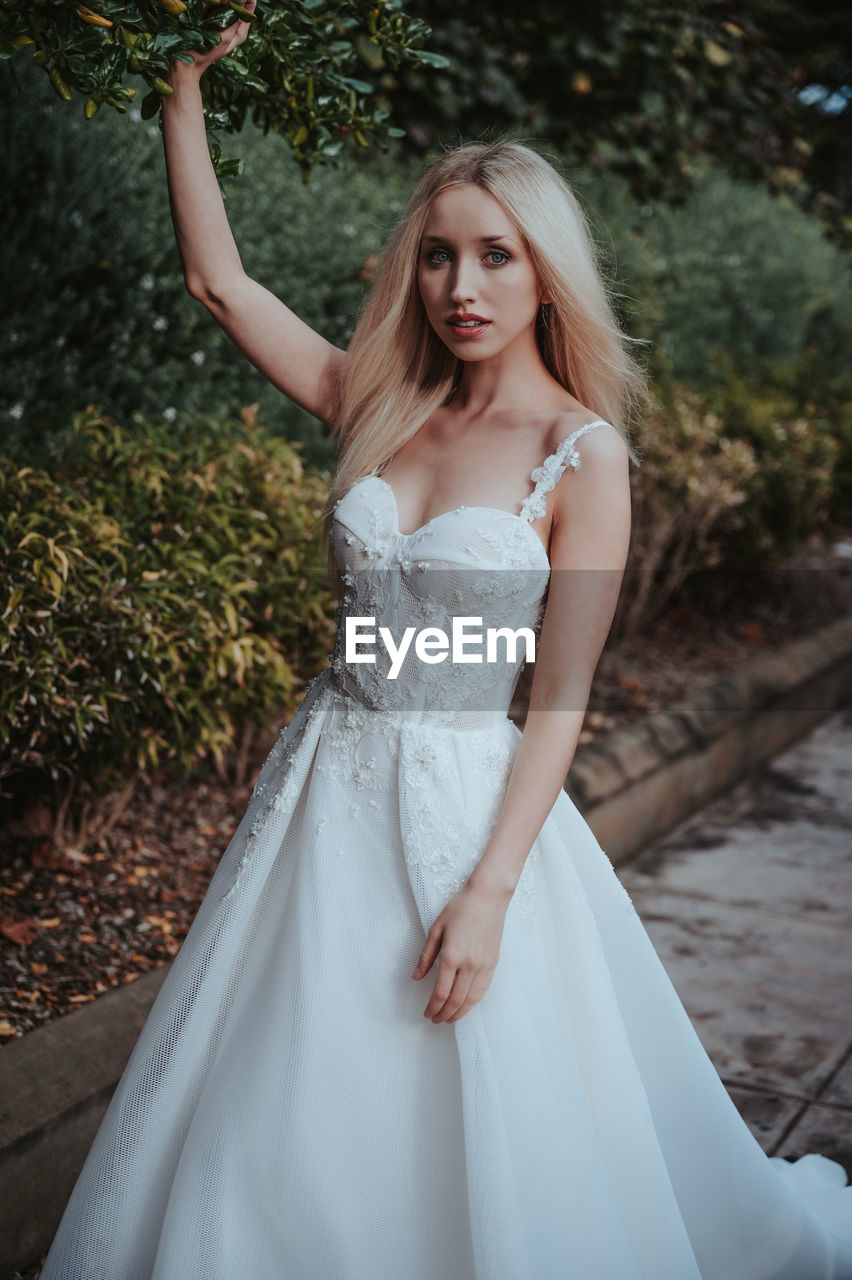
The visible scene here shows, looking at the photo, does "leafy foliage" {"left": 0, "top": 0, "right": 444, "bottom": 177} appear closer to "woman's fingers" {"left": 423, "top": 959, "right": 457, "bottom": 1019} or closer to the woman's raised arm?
the woman's raised arm

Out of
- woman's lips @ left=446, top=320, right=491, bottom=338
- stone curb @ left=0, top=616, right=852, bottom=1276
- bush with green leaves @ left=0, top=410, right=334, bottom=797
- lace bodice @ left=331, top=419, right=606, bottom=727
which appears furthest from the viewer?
bush with green leaves @ left=0, top=410, right=334, bottom=797

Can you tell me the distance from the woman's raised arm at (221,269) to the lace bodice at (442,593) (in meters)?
0.33

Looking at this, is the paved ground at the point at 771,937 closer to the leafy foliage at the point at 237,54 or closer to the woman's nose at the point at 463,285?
the woman's nose at the point at 463,285

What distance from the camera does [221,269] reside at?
2.18m

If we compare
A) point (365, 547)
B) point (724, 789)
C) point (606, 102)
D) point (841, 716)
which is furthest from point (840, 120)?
point (365, 547)

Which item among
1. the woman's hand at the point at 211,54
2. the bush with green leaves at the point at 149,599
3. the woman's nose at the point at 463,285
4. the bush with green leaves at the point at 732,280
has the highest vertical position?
the bush with green leaves at the point at 732,280

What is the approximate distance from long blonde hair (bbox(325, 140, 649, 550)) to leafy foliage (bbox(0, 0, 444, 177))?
0.40 meters

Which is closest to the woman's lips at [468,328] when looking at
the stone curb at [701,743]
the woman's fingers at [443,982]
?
the woman's fingers at [443,982]

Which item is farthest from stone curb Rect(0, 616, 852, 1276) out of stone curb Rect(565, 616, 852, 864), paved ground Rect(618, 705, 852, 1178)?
paved ground Rect(618, 705, 852, 1178)

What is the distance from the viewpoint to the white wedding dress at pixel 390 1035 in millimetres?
1835

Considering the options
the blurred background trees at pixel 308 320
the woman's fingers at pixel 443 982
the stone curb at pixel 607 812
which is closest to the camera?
the woman's fingers at pixel 443 982

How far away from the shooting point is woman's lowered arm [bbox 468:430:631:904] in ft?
6.14

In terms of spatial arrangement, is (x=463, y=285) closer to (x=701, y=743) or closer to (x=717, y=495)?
(x=701, y=743)

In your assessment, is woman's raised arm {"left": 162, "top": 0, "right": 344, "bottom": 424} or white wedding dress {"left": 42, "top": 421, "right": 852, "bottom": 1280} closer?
white wedding dress {"left": 42, "top": 421, "right": 852, "bottom": 1280}
